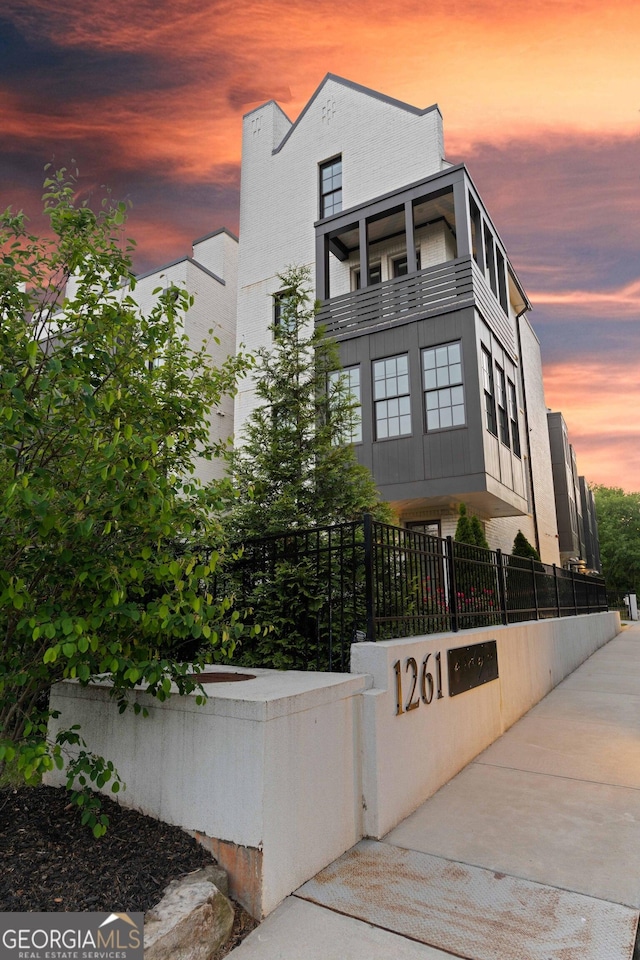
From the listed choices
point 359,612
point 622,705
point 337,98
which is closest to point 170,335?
point 359,612

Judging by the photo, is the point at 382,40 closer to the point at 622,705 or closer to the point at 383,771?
the point at 383,771

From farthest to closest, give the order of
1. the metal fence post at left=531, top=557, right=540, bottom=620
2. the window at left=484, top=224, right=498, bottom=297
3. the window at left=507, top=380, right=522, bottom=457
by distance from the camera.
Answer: the window at left=507, top=380, right=522, bottom=457 → the window at left=484, top=224, right=498, bottom=297 → the metal fence post at left=531, top=557, right=540, bottom=620

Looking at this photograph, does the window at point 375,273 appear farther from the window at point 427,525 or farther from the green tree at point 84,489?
the green tree at point 84,489

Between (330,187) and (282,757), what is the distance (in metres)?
17.3

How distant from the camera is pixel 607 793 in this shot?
4.60 meters

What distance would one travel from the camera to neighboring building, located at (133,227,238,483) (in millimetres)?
18453

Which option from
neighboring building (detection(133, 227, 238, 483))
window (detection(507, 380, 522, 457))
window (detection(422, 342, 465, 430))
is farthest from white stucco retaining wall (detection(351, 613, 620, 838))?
neighboring building (detection(133, 227, 238, 483))

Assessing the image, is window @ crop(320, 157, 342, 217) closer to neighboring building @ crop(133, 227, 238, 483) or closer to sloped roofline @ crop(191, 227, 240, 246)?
neighboring building @ crop(133, 227, 238, 483)

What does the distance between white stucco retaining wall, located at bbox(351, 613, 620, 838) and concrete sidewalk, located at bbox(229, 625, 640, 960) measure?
16cm

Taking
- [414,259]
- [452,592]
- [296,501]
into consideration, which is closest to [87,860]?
[296,501]

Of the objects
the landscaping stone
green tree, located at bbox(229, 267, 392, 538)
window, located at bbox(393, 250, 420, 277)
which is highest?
window, located at bbox(393, 250, 420, 277)

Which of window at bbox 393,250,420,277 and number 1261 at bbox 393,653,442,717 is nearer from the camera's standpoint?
number 1261 at bbox 393,653,442,717

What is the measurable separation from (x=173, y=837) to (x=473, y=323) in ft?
38.9

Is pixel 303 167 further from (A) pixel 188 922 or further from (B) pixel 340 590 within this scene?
(A) pixel 188 922
